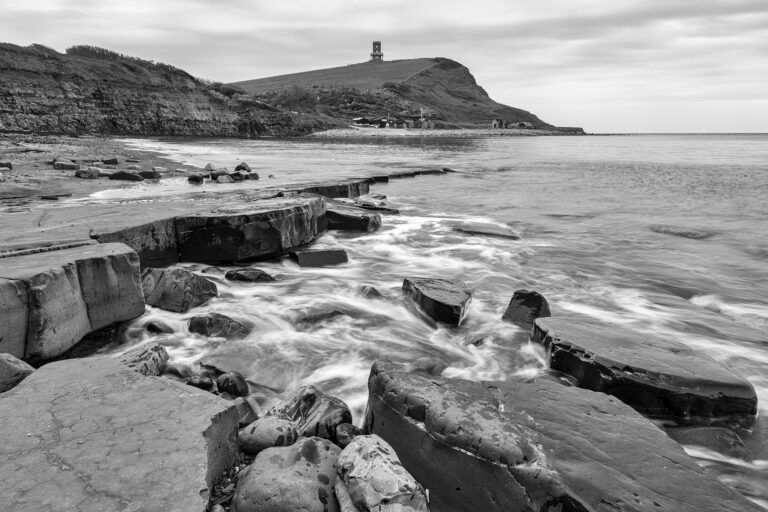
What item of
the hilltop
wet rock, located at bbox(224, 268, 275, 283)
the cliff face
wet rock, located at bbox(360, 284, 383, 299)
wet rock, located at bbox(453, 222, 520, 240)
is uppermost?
the hilltop

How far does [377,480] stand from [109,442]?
1.16 meters

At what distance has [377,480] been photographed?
1950 mm

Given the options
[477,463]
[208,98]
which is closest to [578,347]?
[477,463]

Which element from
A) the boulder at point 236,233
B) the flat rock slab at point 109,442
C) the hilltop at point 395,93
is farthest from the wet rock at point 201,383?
the hilltop at point 395,93

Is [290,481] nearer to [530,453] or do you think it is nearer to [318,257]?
[530,453]

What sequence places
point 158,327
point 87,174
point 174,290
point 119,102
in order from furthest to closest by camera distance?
point 119,102
point 87,174
point 174,290
point 158,327

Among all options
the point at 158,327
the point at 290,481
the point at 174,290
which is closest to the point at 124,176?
the point at 174,290

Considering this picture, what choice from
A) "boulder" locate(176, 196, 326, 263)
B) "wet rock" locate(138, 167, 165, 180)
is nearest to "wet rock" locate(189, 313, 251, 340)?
"boulder" locate(176, 196, 326, 263)

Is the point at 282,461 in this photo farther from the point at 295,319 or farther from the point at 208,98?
the point at 208,98

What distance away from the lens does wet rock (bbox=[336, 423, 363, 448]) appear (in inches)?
103

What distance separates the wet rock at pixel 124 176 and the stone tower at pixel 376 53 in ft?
549

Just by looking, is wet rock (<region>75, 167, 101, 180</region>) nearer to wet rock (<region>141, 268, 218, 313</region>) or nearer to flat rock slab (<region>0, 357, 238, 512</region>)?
wet rock (<region>141, 268, 218, 313</region>)

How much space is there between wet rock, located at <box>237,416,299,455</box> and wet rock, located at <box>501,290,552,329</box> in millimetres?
2927

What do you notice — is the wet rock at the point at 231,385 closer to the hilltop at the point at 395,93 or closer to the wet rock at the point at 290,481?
the wet rock at the point at 290,481
